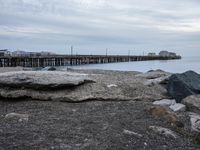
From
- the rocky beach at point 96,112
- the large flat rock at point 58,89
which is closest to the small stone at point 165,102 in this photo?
the rocky beach at point 96,112

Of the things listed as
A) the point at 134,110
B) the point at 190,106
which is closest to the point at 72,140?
the point at 134,110

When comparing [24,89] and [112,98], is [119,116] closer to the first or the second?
[112,98]

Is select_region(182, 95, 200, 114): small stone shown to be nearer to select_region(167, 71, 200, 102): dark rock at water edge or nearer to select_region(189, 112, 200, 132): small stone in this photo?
select_region(189, 112, 200, 132): small stone

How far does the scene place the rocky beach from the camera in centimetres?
712

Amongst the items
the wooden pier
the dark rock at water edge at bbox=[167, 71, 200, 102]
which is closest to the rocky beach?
the dark rock at water edge at bbox=[167, 71, 200, 102]

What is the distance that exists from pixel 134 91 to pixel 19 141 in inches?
234

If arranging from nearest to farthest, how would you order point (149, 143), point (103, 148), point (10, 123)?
point (103, 148) < point (149, 143) < point (10, 123)

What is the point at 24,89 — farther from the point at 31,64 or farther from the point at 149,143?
the point at 31,64

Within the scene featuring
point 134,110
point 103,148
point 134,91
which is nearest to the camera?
point 103,148

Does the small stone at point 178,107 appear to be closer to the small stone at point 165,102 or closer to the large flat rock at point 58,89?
the small stone at point 165,102

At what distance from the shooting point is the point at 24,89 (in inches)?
445

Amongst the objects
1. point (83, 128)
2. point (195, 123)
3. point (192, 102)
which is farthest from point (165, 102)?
point (83, 128)

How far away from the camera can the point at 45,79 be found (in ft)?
37.3

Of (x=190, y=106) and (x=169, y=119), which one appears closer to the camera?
(x=169, y=119)
